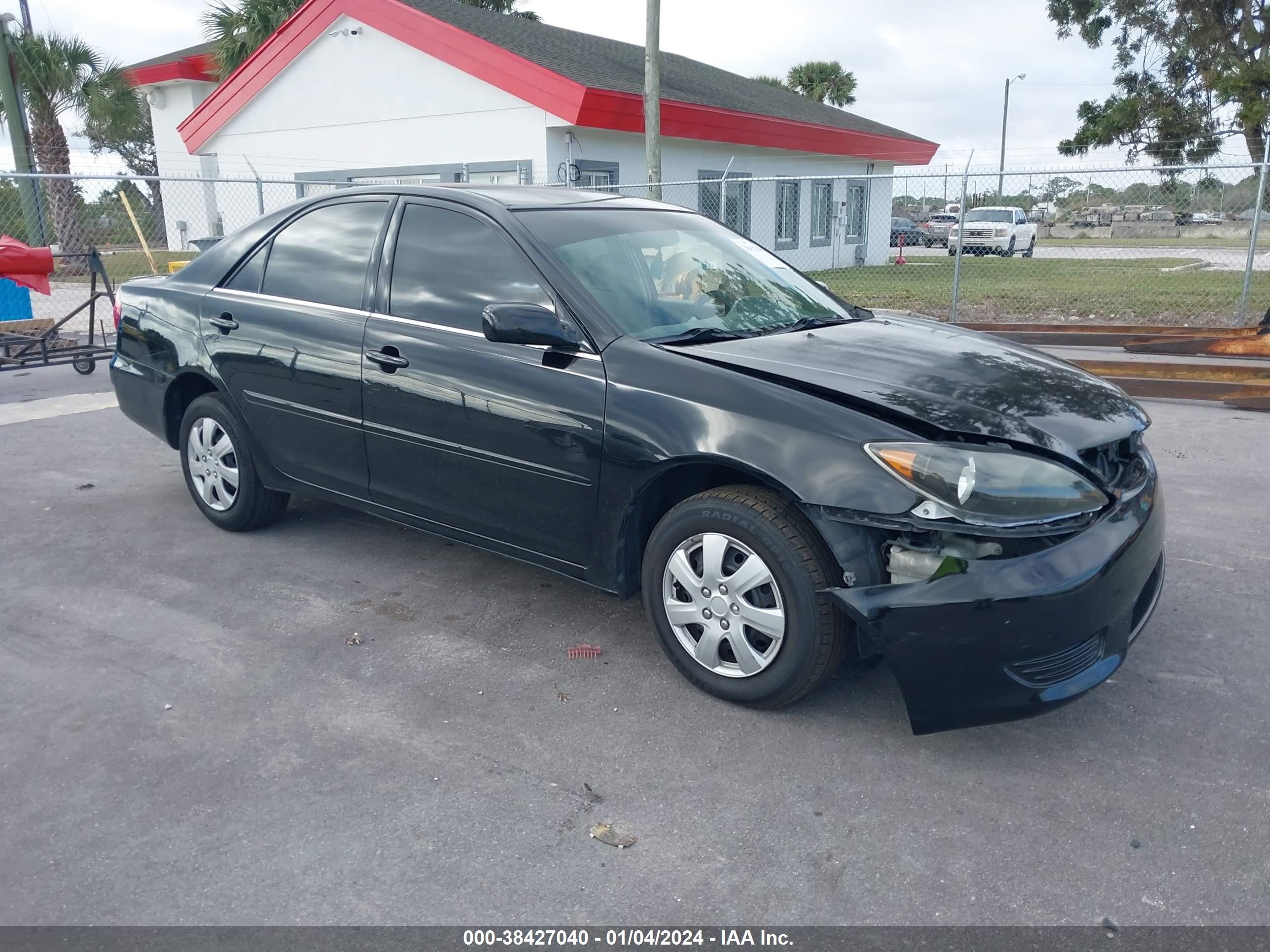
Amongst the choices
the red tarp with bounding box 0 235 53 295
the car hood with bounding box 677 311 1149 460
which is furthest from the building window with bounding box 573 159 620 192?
the car hood with bounding box 677 311 1149 460

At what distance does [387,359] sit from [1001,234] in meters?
28.5

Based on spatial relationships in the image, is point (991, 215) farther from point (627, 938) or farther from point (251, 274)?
point (627, 938)

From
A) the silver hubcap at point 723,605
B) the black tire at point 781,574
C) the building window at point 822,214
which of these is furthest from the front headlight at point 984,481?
the building window at point 822,214

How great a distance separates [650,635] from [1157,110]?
2536cm

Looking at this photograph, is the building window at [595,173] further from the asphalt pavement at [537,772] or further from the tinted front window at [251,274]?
the asphalt pavement at [537,772]

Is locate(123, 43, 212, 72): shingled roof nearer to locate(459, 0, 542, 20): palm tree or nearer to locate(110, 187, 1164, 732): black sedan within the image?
locate(459, 0, 542, 20): palm tree

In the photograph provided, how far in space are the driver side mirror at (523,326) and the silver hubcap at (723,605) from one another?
85 centimetres

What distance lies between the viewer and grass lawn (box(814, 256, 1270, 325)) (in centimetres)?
1373

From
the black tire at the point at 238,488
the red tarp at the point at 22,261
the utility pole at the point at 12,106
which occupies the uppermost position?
the utility pole at the point at 12,106

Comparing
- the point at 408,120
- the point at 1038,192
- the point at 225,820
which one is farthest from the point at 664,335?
the point at 408,120

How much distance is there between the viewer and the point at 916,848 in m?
2.70

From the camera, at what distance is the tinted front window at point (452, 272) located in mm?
3893

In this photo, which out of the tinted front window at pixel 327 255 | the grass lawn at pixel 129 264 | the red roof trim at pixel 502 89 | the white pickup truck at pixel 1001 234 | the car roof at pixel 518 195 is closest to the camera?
the car roof at pixel 518 195

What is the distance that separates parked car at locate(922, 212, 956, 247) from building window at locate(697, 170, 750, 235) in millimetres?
15056
